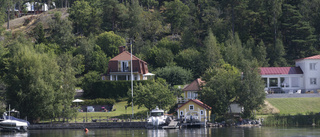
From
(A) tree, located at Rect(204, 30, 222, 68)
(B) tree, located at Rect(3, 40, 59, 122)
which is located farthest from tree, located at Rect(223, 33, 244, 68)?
(B) tree, located at Rect(3, 40, 59, 122)

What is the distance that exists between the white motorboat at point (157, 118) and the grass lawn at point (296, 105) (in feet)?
60.5

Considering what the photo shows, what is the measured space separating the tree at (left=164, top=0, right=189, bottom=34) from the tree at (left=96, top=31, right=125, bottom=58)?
1754 cm

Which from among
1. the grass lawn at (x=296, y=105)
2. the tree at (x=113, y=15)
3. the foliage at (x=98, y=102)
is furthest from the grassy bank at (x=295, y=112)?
the tree at (x=113, y=15)

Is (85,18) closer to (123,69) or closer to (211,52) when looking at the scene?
(123,69)

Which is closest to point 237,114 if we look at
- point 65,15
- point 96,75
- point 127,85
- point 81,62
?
point 127,85

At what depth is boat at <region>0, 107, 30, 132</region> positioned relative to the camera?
6625 centimetres

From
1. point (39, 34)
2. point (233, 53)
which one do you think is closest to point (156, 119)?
point (233, 53)

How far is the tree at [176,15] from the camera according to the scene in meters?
122

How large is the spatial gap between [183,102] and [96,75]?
23.2 meters

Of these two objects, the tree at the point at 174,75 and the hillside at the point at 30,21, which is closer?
the tree at the point at 174,75

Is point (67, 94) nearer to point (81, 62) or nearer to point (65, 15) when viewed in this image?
point (81, 62)

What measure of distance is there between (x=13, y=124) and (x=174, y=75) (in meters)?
36.2

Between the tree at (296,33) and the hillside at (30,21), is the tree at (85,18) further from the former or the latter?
the tree at (296,33)

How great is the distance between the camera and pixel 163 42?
110 metres
